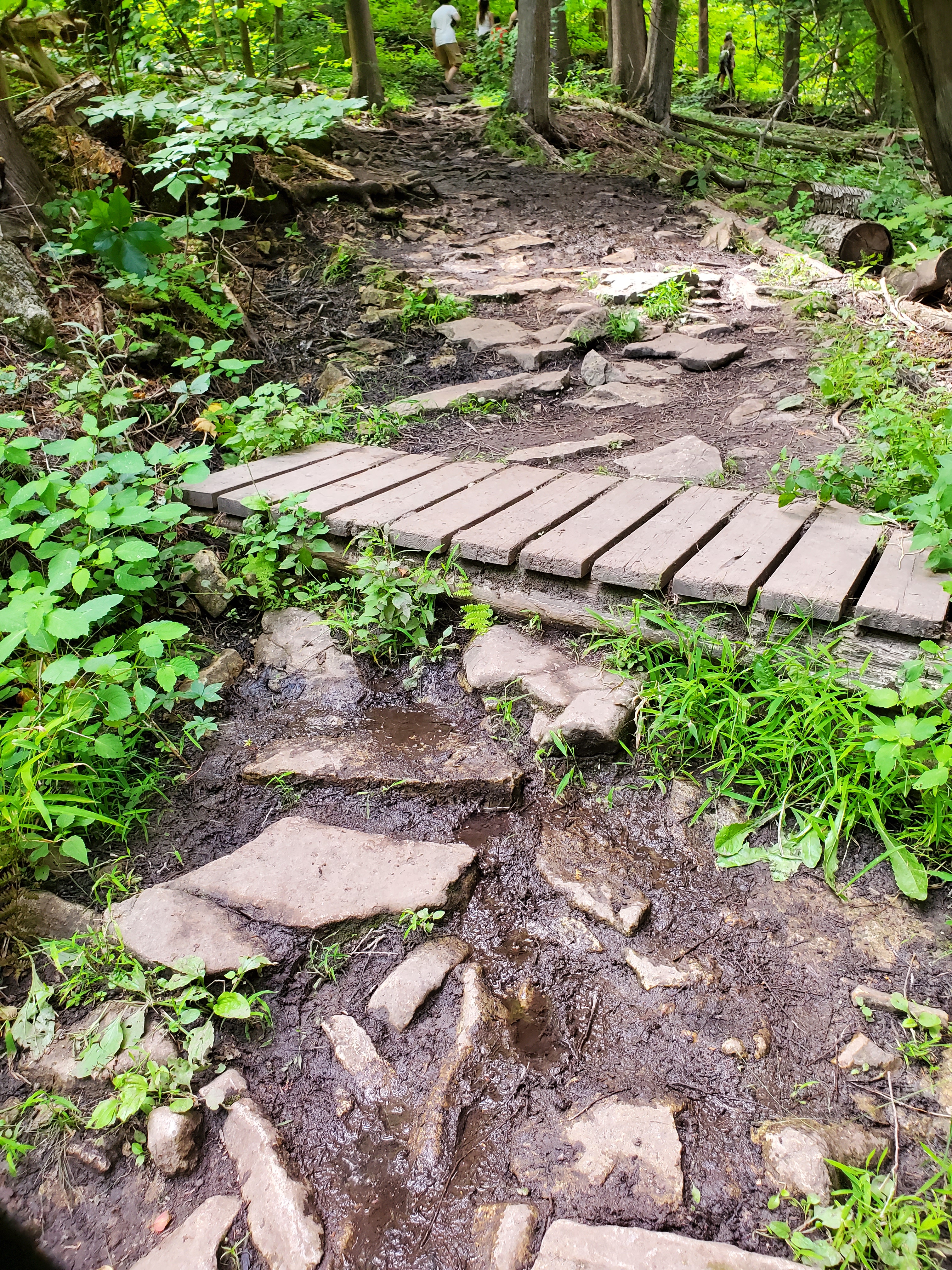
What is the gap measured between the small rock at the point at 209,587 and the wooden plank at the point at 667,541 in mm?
1390

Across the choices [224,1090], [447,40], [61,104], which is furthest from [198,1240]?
[447,40]

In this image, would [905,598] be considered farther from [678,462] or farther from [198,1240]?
Result: [198,1240]

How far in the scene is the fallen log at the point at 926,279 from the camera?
504 centimetres

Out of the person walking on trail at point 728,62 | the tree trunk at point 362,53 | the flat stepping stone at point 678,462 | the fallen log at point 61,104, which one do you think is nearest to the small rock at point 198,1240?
the flat stepping stone at point 678,462

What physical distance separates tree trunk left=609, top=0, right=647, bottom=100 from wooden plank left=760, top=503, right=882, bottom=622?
43.9 feet

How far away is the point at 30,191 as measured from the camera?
409 centimetres

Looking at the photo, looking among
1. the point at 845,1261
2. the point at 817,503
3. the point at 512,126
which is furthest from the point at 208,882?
the point at 512,126

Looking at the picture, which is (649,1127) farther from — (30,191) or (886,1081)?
(30,191)

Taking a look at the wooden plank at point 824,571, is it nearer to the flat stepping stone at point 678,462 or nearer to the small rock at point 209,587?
the flat stepping stone at point 678,462

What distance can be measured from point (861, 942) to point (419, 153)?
414 inches

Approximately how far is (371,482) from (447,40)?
15323mm

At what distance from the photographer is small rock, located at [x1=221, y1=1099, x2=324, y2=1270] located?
4.41 feet

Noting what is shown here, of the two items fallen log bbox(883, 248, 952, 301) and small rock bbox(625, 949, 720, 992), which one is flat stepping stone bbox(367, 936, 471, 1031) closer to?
small rock bbox(625, 949, 720, 992)

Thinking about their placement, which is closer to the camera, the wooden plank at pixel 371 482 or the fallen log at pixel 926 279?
the wooden plank at pixel 371 482
